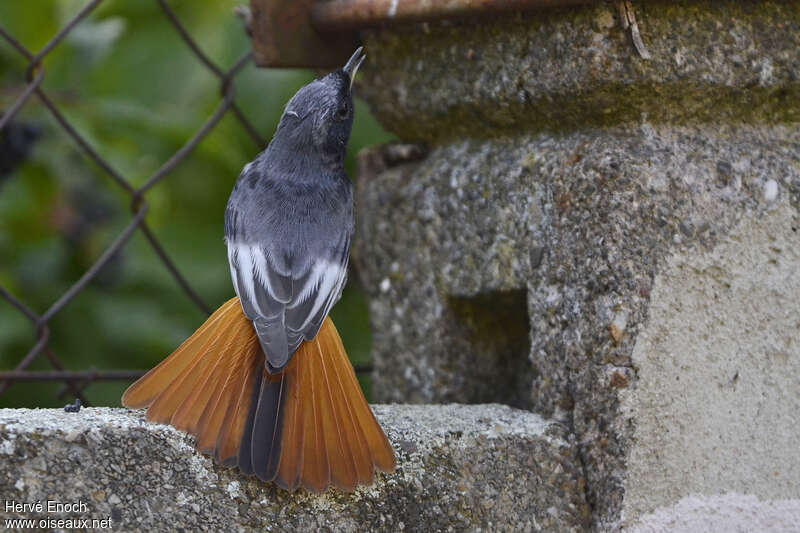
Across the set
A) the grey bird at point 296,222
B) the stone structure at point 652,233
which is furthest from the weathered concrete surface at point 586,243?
the grey bird at point 296,222

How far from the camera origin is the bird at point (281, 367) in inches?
62.8

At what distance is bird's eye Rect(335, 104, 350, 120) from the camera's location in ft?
7.12

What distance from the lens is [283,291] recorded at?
1841 mm

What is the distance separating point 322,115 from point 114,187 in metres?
0.92

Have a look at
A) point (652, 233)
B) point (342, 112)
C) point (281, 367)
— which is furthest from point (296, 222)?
point (652, 233)

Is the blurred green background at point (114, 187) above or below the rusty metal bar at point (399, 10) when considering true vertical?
below

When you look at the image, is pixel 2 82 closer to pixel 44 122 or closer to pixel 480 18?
pixel 44 122

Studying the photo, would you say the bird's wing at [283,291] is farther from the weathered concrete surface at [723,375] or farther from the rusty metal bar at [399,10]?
the weathered concrete surface at [723,375]

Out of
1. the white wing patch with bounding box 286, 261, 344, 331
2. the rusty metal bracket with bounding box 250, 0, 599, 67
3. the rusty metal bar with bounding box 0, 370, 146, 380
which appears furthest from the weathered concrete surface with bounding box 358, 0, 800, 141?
the rusty metal bar with bounding box 0, 370, 146, 380

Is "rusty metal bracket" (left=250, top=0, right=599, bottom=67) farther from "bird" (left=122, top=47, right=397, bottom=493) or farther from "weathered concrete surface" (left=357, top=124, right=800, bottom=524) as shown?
"weathered concrete surface" (left=357, top=124, right=800, bottom=524)

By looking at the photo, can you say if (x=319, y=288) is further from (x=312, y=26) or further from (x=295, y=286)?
(x=312, y=26)

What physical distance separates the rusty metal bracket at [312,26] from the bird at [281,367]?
0.09 metres

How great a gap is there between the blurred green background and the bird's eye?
0.55 m

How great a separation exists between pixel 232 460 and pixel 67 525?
0.25 m
